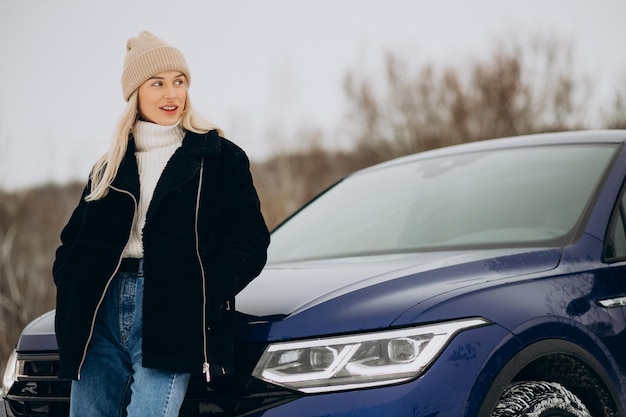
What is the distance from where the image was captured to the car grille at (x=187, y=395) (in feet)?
7.69

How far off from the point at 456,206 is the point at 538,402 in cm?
130

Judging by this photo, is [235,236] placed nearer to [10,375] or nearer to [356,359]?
[356,359]

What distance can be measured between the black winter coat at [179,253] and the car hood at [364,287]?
15 cm

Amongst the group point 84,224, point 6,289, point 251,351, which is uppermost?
point 84,224

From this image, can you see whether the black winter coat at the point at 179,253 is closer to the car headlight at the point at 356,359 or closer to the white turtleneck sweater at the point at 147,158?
the white turtleneck sweater at the point at 147,158

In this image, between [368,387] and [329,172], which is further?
[329,172]

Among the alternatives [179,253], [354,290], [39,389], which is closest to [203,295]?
[179,253]

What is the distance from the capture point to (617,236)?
123 inches

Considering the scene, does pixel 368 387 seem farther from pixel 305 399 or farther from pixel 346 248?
pixel 346 248

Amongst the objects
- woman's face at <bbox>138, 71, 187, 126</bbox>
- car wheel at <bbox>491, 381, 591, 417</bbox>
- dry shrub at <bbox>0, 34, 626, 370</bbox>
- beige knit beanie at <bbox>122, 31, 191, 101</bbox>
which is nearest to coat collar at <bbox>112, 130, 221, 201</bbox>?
woman's face at <bbox>138, 71, 187, 126</bbox>

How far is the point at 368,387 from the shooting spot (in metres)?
2.27

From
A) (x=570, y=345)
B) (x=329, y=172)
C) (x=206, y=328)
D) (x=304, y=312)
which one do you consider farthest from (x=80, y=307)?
(x=329, y=172)

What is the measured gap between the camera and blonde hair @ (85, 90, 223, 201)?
100 inches

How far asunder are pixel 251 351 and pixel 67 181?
1253 centimetres
